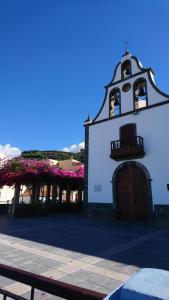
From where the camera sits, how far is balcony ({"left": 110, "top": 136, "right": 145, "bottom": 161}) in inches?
530

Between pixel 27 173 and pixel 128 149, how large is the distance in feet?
23.1

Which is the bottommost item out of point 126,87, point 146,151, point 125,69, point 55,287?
point 55,287

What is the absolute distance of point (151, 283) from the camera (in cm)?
123

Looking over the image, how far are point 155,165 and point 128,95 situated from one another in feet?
17.0

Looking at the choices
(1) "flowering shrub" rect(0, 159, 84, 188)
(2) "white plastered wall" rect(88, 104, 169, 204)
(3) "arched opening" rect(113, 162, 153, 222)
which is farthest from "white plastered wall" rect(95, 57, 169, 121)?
(1) "flowering shrub" rect(0, 159, 84, 188)

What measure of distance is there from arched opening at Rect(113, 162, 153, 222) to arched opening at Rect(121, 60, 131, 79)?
653cm

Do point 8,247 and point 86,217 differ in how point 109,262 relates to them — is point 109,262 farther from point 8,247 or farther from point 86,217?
point 86,217

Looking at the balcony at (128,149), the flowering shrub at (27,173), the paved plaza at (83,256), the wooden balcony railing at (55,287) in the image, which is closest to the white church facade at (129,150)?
the balcony at (128,149)

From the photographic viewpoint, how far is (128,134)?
47.5 feet

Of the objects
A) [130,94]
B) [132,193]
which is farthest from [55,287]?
[130,94]

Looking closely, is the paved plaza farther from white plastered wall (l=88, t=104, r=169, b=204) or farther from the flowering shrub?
the flowering shrub

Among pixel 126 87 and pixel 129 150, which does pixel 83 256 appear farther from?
pixel 126 87

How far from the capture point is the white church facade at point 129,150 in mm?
12961

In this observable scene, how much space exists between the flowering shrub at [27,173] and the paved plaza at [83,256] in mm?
6819
